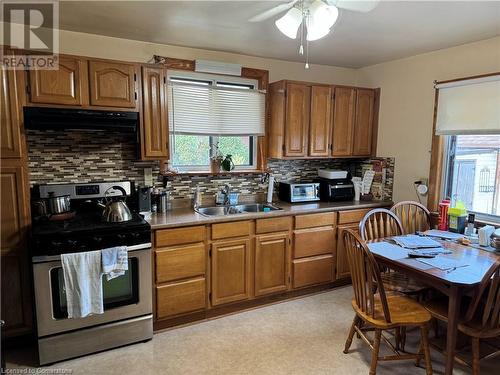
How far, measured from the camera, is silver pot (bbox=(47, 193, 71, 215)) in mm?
2537

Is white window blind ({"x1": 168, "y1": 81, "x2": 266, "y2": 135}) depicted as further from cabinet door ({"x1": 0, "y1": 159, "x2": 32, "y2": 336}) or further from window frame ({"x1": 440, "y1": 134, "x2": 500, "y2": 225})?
window frame ({"x1": 440, "y1": 134, "x2": 500, "y2": 225})

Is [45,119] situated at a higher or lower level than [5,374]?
higher

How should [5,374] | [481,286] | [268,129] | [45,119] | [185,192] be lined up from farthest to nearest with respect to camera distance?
[268,129], [185,192], [45,119], [5,374], [481,286]

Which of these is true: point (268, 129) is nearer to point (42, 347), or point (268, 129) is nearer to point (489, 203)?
point (489, 203)

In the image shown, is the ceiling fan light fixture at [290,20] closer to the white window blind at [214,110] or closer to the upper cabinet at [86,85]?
the upper cabinet at [86,85]

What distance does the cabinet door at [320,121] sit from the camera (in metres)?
3.50

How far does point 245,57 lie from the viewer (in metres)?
3.44

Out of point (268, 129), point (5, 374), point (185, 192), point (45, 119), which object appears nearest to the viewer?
point (5, 374)

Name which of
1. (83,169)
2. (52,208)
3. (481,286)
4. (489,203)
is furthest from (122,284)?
(489,203)

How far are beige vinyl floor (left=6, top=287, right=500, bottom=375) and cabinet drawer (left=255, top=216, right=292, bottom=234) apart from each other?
29.4 inches

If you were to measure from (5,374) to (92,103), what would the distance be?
1881 millimetres

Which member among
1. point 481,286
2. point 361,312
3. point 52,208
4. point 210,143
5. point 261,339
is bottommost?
point 261,339

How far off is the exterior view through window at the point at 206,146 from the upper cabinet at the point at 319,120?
248 millimetres

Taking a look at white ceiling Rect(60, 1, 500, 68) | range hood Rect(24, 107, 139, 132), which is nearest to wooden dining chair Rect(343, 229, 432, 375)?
white ceiling Rect(60, 1, 500, 68)
